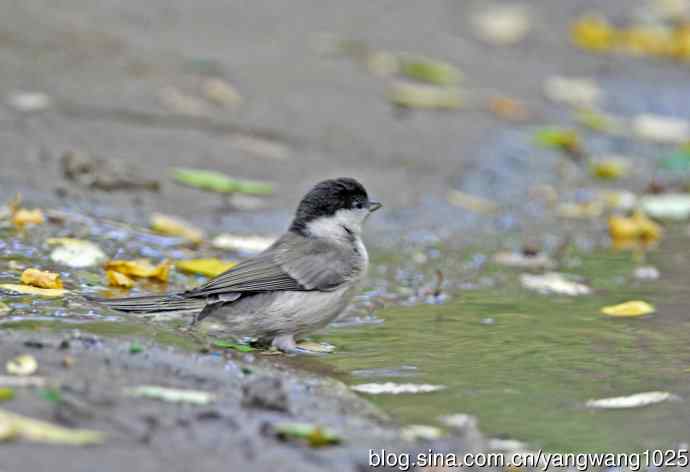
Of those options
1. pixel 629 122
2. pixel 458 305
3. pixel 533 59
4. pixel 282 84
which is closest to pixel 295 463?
pixel 458 305

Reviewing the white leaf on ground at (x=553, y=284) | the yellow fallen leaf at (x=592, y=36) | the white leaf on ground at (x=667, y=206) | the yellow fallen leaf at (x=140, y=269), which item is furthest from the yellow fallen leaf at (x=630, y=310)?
the yellow fallen leaf at (x=592, y=36)

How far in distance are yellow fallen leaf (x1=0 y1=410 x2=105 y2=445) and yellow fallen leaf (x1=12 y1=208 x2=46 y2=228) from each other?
3.35m

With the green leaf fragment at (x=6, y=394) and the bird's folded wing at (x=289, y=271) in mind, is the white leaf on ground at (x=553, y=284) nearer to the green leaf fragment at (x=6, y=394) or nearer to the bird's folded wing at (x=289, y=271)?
the bird's folded wing at (x=289, y=271)

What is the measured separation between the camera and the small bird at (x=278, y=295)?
566 cm

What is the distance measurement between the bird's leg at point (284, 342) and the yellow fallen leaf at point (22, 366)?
1668mm

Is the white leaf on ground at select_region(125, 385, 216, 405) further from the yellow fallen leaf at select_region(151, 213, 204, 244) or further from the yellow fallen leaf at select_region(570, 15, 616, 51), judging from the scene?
the yellow fallen leaf at select_region(570, 15, 616, 51)

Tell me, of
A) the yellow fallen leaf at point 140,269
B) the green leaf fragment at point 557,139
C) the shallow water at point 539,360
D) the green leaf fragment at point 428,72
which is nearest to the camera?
the shallow water at point 539,360

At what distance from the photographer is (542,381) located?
523 cm

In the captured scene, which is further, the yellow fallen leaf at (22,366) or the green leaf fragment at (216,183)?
the green leaf fragment at (216,183)

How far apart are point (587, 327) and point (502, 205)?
10.7 ft

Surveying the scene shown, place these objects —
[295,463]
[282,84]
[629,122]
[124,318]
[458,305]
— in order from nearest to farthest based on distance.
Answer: [295,463] → [124,318] → [458,305] → [282,84] → [629,122]

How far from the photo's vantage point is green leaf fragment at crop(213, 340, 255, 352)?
538 centimetres

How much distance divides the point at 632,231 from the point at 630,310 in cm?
210

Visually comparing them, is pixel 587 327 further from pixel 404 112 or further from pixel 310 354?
pixel 404 112
